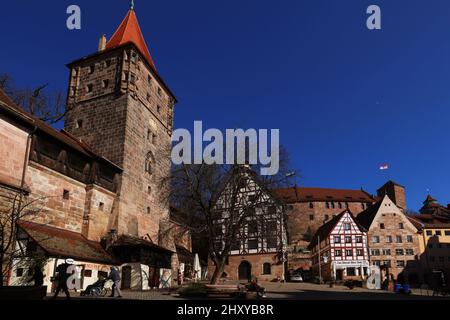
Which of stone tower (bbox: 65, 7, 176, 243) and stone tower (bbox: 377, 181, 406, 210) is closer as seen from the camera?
stone tower (bbox: 65, 7, 176, 243)

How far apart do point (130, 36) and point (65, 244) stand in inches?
855

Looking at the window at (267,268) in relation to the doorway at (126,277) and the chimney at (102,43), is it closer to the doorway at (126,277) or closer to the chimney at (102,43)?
the doorway at (126,277)

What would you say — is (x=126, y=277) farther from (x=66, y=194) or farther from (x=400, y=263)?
(x=400, y=263)

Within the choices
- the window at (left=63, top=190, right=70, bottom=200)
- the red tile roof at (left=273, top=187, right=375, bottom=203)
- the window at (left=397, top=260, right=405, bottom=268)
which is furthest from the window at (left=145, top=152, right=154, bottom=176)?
the red tile roof at (left=273, top=187, right=375, bottom=203)

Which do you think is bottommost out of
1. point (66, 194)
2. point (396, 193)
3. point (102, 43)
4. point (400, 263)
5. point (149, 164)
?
point (400, 263)

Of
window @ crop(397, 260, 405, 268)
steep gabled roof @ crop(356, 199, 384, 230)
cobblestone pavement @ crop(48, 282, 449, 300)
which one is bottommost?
cobblestone pavement @ crop(48, 282, 449, 300)

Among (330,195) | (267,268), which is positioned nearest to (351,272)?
(267,268)

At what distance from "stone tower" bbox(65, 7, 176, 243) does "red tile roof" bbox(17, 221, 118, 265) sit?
300 centimetres

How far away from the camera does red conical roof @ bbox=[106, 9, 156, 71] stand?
34938 millimetres

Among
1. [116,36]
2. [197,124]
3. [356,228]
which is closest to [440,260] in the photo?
[356,228]

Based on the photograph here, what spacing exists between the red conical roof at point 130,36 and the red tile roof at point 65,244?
17.0m

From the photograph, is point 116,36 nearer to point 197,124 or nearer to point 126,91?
point 126,91

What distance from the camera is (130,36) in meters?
36.1

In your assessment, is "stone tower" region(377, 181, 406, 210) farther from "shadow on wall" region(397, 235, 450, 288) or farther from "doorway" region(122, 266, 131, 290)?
"doorway" region(122, 266, 131, 290)
